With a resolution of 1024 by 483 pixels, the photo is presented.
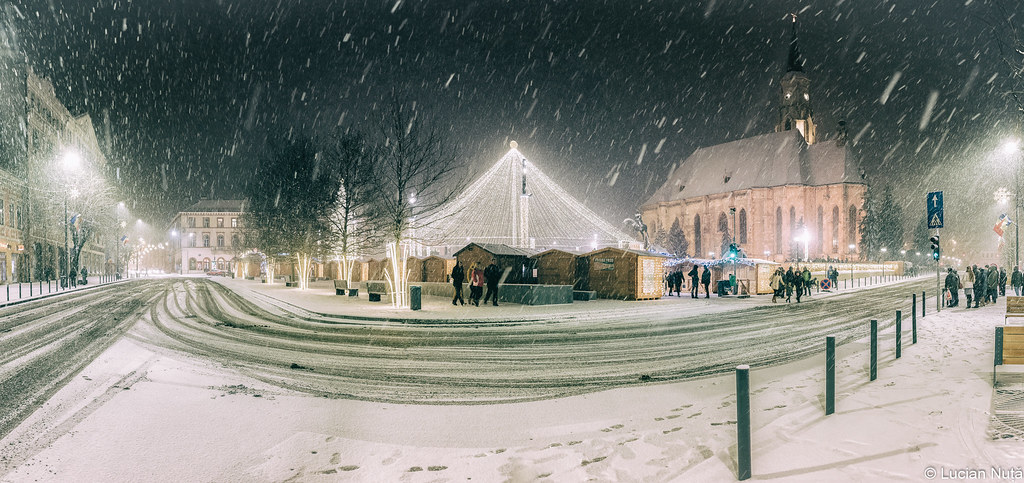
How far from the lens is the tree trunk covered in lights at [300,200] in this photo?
34.7m

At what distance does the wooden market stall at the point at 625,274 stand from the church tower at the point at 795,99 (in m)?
82.3

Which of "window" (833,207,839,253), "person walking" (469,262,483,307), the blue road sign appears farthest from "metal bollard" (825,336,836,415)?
"window" (833,207,839,253)

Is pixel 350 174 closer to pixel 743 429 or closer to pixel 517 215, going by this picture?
pixel 517 215

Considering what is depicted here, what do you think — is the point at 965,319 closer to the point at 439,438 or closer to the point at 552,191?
the point at 439,438

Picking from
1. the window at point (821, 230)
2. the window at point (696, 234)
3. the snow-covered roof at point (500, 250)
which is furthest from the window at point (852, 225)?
the snow-covered roof at point (500, 250)

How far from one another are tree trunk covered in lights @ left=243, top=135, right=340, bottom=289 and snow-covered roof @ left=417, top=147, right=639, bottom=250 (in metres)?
6.64

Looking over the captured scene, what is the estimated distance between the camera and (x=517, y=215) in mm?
49375

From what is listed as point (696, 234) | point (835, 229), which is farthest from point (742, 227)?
point (835, 229)

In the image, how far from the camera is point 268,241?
41500 mm

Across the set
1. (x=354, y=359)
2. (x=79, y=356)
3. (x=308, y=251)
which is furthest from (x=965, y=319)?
(x=308, y=251)

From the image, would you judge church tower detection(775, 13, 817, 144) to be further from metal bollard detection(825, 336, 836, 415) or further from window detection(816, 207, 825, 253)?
metal bollard detection(825, 336, 836, 415)

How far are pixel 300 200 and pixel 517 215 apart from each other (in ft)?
62.3

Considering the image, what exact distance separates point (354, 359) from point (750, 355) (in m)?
7.18

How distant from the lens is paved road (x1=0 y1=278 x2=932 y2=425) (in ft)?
25.7
